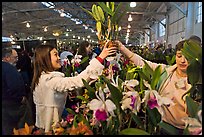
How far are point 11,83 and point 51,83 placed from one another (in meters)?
0.46

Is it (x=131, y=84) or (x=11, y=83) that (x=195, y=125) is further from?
(x=11, y=83)

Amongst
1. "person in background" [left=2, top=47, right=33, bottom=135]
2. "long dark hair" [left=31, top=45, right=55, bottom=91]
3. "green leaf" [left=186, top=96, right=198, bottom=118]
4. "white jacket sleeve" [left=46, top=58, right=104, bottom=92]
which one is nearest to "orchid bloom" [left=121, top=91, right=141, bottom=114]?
"green leaf" [left=186, top=96, right=198, bottom=118]

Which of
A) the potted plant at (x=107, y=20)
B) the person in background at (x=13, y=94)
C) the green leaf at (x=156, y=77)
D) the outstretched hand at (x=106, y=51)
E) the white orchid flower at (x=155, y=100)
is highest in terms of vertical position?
the potted plant at (x=107, y=20)

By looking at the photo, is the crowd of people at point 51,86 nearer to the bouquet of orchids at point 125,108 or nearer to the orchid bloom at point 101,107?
the bouquet of orchids at point 125,108

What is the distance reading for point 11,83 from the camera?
76.3 inches

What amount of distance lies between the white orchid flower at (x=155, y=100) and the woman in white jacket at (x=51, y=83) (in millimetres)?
495

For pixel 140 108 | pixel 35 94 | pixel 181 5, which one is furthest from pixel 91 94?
pixel 181 5

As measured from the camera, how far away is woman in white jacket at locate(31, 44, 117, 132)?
1.50m

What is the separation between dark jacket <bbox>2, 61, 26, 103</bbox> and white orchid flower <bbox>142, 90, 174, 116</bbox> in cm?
121

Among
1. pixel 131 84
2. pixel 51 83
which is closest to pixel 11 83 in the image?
pixel 51 83

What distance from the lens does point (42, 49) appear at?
1.79m

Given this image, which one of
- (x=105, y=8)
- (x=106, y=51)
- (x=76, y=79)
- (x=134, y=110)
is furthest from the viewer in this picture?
(x=76, y=79)

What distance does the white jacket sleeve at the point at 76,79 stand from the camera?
4.75ft

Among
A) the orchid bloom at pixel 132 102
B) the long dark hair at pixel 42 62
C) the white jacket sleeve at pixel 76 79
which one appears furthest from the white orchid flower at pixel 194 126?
the long dark hair at pixel 42 62
